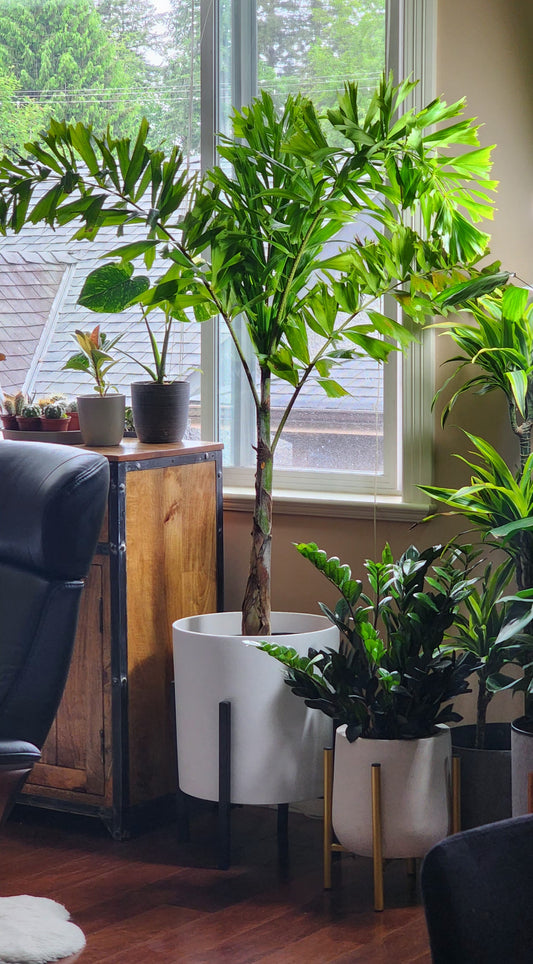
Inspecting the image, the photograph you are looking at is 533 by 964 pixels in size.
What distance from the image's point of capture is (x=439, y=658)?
8.61 ft

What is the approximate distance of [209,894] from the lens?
268cm

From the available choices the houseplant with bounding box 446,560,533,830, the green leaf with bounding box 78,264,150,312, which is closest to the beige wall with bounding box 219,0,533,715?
the houseplant with bounding box 446,560,533,830

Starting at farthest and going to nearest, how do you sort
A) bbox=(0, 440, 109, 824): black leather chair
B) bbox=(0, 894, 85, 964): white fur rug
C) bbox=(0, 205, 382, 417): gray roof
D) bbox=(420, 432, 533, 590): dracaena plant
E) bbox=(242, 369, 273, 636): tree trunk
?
bbox=(0, 205, 382, 417): gray roof
bbox=(242, 369, 273, 636): tree trunk
bbox=(420, 432, 533, 590): dracaena plant
bbox=(0, 894, 85, 964): white fur rug
bbox=(0, 440, 109, 824): black leather chair

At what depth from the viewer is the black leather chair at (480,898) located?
94cm

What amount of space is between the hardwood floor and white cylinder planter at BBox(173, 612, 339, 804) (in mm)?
193

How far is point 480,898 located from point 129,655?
2.14 m

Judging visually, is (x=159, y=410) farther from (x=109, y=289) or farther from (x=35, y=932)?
(x=35, y=932)

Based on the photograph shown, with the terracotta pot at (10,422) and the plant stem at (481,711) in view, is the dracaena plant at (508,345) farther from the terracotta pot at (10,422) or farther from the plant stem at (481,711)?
the terracotta pot at (10,422)

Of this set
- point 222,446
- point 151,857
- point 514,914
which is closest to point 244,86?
point 222,446

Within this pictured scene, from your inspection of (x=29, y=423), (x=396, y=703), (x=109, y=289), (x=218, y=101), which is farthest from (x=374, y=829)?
(x=218, y=101)

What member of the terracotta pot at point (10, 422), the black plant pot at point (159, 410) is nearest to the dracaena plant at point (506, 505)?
the black plant pot at point (159, 410)

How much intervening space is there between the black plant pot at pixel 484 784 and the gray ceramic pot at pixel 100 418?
48.2 inches

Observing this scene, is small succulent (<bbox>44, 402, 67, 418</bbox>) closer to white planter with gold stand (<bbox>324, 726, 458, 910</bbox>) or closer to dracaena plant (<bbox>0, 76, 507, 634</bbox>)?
dracaena plant (<bbox>0, 76, 507, 634</bbox>)

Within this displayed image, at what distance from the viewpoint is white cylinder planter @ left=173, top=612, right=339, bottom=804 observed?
2.77 m
